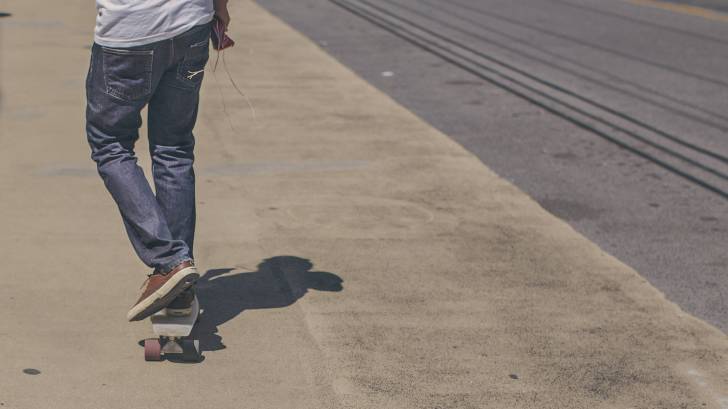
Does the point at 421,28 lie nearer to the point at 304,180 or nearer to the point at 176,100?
the point at 304,180

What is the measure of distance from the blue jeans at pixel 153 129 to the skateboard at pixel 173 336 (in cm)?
17

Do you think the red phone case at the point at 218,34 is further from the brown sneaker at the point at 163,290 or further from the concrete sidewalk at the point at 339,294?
the concrete sidewalk at the point at 339,294

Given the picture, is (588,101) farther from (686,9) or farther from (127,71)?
(686,9)

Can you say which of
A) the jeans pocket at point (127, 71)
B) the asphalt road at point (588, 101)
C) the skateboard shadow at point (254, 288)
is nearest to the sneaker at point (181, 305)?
the skateboard shadow at point (254, 288)

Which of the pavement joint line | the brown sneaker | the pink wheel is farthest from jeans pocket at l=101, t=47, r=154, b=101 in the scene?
the pavement joint line

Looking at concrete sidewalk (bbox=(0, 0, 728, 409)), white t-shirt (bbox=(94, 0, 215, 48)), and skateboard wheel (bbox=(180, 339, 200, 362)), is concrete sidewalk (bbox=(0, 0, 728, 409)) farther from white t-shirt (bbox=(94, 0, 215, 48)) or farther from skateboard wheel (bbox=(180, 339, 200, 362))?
white t-shirt (bbox=(94, 0, 215, 48))

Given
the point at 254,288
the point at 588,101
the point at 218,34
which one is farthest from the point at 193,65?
the point at 588,101

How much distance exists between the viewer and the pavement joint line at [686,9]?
776 inches

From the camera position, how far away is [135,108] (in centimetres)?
436

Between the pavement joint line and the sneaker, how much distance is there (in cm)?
1626

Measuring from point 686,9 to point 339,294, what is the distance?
17011mm

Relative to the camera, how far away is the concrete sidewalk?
4.21 meters

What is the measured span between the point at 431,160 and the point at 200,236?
2.52 metres

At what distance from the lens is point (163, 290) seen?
166 inches
